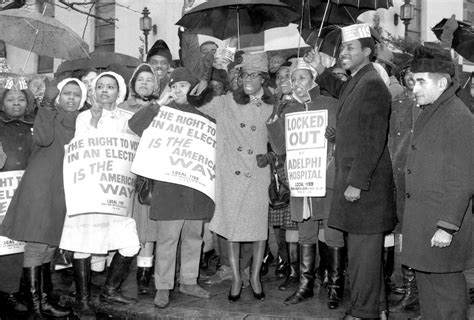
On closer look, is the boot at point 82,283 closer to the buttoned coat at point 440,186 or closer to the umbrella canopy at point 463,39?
the buttoned coat at point 440,186

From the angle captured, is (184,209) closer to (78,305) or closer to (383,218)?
(78,305)

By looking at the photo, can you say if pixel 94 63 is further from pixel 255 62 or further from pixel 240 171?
pixel 240 171

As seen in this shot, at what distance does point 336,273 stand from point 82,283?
92.9 inches

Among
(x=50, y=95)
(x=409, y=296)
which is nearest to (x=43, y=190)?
(x=50, y=95)

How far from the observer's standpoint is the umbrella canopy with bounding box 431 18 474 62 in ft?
19.6

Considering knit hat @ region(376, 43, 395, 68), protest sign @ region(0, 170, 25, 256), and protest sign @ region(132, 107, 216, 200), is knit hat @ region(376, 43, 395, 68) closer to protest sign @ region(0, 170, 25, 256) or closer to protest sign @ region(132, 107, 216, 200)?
protest sign @ region(132, 107, 216, 200)

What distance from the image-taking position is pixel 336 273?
5688 millimetres

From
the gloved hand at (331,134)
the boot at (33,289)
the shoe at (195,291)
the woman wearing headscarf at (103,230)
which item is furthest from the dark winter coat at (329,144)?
the boot at (33,289)

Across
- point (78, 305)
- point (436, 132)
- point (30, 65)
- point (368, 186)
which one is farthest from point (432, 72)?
point (30, 65)

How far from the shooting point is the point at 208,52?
787cm

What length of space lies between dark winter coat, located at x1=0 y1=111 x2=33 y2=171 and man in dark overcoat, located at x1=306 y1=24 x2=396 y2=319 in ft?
9.97

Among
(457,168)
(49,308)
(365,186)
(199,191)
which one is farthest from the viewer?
(199,191)

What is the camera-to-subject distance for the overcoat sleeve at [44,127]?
5660mm

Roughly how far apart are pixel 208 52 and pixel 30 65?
15600 mm
